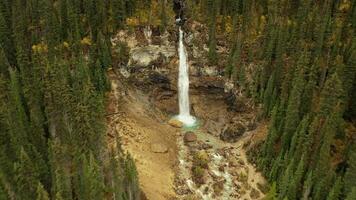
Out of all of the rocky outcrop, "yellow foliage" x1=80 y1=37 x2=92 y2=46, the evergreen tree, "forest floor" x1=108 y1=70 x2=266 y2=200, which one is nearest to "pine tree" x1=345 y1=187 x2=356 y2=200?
the evergreen tree

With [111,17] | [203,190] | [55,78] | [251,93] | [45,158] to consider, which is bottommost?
[203,190]

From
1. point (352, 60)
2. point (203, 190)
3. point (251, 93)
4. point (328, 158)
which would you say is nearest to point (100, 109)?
point (203, 190)

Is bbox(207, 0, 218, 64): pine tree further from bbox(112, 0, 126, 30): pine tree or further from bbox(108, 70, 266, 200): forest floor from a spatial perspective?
bbox(112, 0, 126, 30): pine tree

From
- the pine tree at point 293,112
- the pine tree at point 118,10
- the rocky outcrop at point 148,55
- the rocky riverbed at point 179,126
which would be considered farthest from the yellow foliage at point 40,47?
the pine tree at point 293,112

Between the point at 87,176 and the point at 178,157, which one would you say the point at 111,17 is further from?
the point at 87,176

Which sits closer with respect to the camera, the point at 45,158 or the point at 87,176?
the point at 87,176

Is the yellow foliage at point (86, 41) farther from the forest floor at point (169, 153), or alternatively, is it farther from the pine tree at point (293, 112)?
Answer: the pine tree at point (293, 112)
